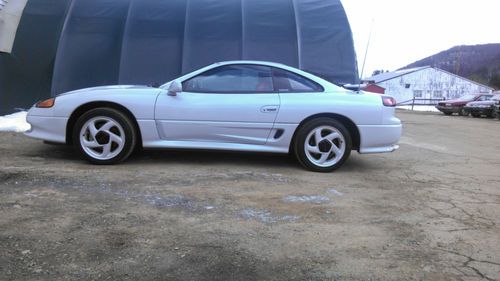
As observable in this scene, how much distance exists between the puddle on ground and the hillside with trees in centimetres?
7717

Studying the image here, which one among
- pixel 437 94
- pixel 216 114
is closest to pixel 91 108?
pixel 216 114

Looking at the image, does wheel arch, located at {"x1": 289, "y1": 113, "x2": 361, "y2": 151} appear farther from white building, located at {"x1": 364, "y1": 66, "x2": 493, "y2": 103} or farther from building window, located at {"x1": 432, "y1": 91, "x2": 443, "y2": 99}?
building window, located at {"x1": 432, "y1": 91, "x2": 443, "y2": 99}

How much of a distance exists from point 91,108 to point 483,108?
26.0 m

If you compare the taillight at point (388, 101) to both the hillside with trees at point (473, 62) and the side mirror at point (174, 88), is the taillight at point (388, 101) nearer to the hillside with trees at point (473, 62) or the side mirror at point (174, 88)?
the side mirror at point (174, 88)

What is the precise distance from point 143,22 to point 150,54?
0.77 m

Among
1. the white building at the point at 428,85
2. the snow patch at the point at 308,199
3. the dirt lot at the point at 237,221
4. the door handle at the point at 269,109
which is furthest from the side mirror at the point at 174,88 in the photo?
the white building at the point at 428,85

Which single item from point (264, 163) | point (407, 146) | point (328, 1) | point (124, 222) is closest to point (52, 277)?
point (124, 222)

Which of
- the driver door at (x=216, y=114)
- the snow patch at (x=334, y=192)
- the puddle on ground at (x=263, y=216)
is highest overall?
the driver door at (x=216, y=114)

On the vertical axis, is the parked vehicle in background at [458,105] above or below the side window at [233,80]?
below

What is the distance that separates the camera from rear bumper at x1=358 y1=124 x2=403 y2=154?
623 centimetres

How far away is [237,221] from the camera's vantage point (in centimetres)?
405

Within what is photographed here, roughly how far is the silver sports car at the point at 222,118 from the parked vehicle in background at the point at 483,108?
23.7 metres

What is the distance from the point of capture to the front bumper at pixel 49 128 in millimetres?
6051

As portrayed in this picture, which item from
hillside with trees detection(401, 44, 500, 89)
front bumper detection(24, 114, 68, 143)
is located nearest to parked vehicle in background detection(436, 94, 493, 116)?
front bumper detection(24, 114, 68, 143)
